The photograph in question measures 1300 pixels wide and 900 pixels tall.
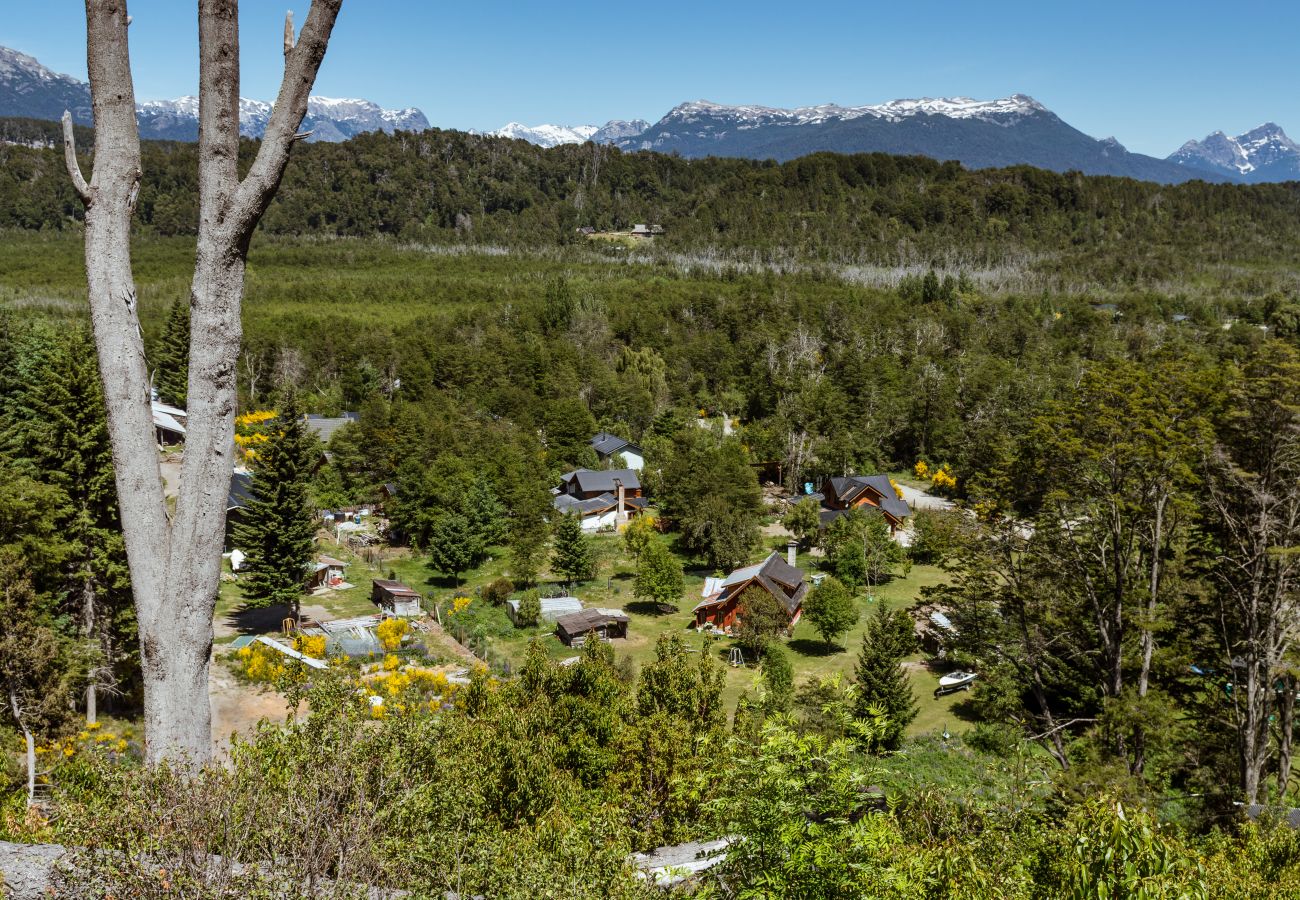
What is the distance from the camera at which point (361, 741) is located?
4938mm

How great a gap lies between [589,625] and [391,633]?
6.76 m

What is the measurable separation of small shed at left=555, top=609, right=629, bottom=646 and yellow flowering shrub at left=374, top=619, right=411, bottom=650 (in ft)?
18.4

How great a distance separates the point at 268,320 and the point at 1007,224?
11900cm

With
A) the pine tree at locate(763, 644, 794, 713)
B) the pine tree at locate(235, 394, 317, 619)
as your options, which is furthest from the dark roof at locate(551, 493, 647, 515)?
the pine tree at locate(763, 644, 794, 713)

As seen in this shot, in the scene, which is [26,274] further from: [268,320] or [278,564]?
[278,564]

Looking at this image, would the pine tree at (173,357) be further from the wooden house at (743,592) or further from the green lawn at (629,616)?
the wooden house at (743,592)

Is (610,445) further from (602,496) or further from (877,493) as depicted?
(877,493)

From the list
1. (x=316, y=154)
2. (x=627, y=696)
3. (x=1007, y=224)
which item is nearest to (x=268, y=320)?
(x=627, y=696)

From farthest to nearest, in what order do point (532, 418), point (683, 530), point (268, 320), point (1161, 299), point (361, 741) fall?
point (1161, 299) < point (268, 320) < point (532, 418) < point (683, 530) < point (361, 741)

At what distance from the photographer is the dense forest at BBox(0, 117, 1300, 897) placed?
16.2 feet

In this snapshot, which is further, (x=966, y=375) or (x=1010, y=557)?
(x=966, y=375)

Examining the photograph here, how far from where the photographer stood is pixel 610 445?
51.9 meters

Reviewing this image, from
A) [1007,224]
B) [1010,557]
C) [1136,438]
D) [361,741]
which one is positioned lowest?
[1010,557]

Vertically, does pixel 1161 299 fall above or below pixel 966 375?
above
